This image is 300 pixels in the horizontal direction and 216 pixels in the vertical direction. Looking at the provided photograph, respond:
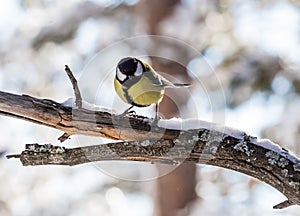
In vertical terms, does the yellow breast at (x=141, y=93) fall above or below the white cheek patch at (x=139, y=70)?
below

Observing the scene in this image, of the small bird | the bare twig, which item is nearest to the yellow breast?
the small bird

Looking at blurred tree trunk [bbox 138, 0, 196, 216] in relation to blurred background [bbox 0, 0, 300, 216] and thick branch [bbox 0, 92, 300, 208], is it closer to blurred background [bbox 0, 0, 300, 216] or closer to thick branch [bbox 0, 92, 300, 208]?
blurred background [bbox 0, 0, 300, 216]

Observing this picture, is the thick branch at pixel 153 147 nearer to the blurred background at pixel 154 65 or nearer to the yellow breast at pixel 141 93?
the yellow breast at pixel 141 93

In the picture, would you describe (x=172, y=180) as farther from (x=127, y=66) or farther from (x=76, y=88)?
(x=76, y=88)

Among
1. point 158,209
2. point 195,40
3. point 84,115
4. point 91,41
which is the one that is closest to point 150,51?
point 195,40

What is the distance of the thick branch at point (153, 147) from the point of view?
1100mm

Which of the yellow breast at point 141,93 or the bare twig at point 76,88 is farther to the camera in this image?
the yellow breast at point 141,93

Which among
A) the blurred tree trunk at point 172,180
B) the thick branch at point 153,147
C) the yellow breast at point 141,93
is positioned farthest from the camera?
the blurred tree trunk at point 172,180


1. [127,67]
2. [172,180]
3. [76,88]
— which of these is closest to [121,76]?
[127,67]

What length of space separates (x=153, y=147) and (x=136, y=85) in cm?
19

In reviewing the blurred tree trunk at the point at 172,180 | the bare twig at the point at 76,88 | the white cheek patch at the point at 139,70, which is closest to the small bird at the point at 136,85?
the white cheek patch at the point at 139,70

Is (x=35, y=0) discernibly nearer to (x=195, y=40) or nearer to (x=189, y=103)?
(x=195, y=40)

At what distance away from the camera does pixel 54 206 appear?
138 inches

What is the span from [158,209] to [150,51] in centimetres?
85
